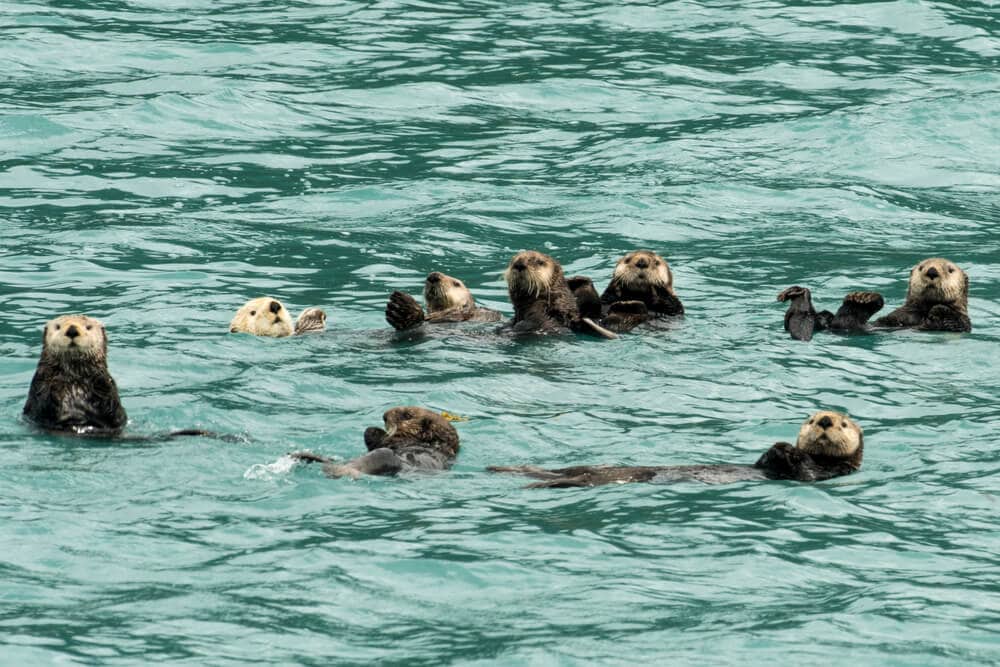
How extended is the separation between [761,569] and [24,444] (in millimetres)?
4184

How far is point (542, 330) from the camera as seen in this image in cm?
1241

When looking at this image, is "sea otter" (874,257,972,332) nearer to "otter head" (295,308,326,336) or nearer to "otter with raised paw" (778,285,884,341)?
"otter with raised paw" (778,285,884,341)

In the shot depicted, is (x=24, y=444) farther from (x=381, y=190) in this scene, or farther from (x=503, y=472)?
(x=381, y=190)

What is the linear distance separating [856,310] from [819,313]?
11.2 inches

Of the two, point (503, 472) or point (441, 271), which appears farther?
point (441, 271)

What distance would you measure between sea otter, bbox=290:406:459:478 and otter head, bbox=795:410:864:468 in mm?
1948

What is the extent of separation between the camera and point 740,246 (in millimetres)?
14742

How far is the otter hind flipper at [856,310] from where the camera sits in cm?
1218

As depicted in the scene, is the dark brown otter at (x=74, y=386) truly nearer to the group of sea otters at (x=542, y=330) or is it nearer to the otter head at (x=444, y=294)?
the group of sea otters at (x=542, y=330)

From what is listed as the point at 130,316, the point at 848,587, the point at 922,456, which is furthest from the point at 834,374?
the point at 130,316

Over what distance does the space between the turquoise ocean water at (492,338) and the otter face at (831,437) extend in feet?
0.93

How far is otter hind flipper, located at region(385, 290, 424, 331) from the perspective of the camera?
39.7ft

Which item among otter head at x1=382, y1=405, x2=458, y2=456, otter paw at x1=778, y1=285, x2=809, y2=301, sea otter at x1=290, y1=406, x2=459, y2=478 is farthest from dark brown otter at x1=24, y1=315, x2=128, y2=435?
otter paw at x1=778, y1=285, x2=809, y2=301

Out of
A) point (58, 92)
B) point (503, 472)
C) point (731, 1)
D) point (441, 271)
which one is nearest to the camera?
point (503, 472)
